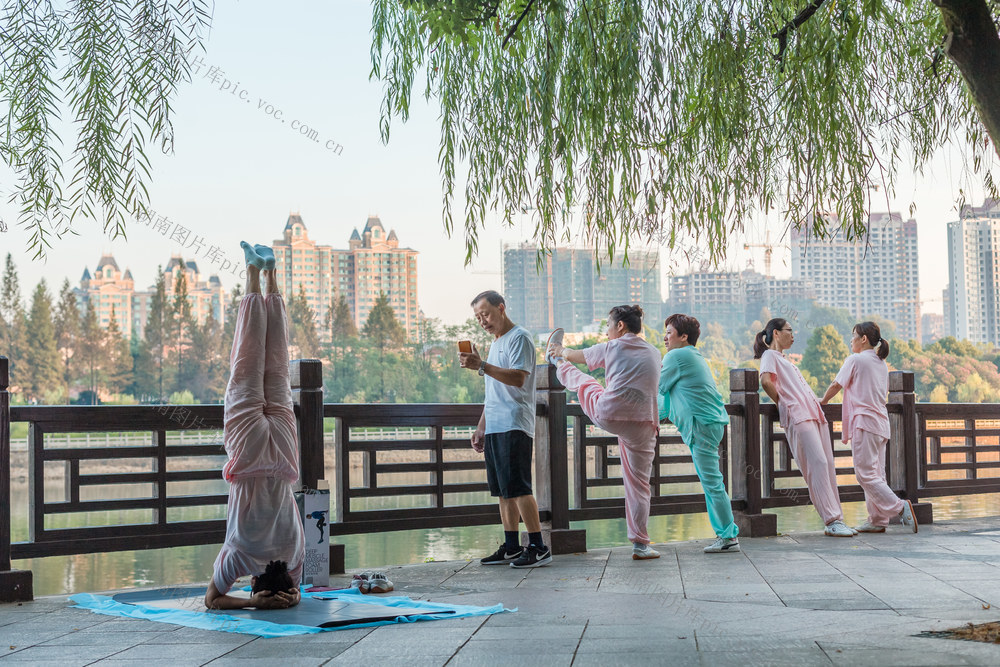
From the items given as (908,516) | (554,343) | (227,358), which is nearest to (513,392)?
(554,343)

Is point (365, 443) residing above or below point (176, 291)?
below

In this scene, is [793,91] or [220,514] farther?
[220,514]

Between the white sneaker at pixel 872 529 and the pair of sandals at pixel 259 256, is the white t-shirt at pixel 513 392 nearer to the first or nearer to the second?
the pair of sandals at pixel 259 256

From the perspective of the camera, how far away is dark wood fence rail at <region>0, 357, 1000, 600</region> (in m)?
3.94

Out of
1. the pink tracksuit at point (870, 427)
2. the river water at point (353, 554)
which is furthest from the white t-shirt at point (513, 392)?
the river water at point (353, 554)

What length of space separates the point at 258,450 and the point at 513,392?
1373 mm

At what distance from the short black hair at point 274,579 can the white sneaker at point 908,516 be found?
4200 millimetres

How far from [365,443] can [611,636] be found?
2.20m

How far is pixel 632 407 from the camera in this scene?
4715 mm

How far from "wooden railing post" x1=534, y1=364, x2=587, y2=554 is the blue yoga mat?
1.50 meters

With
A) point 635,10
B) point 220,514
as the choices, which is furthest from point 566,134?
point 220,514

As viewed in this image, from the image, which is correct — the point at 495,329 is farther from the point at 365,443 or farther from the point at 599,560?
the point at 599,560

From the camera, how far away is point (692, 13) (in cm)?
369

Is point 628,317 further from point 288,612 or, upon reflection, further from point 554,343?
point 288,612
